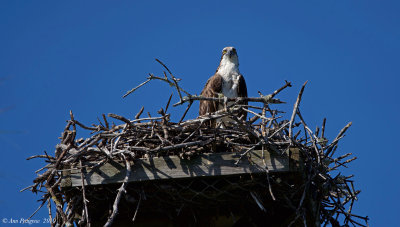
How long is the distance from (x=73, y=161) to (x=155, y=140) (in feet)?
2.54

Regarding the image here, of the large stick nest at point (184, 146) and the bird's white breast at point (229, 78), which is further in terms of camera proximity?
the bird's white breast at point (229, 78)

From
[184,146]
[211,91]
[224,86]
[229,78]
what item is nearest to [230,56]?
[229,78]

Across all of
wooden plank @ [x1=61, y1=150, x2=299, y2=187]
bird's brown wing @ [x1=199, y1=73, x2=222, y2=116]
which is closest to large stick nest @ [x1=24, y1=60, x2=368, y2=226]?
wooden plank @ [x1=61, y1=150, x2=299, y2=187]

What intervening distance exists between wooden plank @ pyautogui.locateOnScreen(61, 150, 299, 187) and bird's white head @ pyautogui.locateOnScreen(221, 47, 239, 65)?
452cm

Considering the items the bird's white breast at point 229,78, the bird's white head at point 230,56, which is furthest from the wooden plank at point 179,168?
the bird's white head at point 230,56

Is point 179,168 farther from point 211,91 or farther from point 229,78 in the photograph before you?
point 229,78

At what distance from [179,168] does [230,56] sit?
4.73 m

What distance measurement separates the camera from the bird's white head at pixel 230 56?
8992 mm

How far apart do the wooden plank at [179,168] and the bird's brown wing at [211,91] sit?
3151 mm

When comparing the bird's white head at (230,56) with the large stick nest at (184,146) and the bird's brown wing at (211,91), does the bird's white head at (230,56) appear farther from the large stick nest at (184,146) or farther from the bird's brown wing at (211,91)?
the large stick nest at (184,146)

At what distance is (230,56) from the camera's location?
9.05m

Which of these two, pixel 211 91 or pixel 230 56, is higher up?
pixel 230 56

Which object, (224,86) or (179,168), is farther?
(224,86)

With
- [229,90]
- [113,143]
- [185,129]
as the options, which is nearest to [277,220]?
[185,129]
